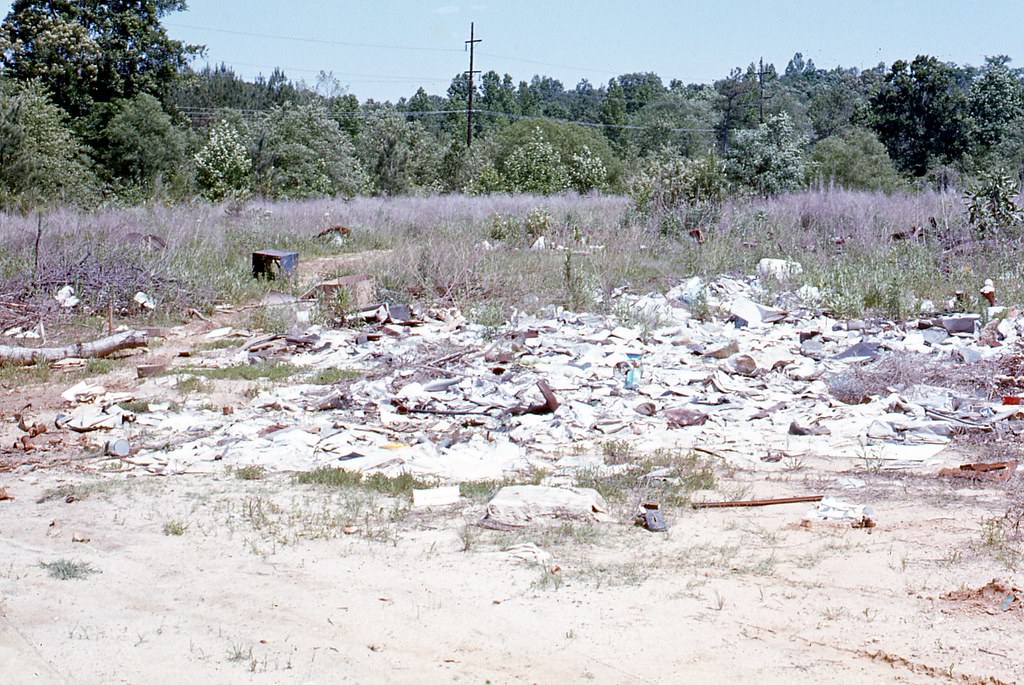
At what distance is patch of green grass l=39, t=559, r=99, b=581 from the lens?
13.5ft

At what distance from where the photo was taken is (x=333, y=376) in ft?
28.1

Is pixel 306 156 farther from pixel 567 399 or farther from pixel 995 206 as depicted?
pixel 567 399

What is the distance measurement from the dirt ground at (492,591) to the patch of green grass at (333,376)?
2.86 metres

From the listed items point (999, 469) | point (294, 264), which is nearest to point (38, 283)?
point (294, 264)

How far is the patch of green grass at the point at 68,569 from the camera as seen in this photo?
412 centimetres

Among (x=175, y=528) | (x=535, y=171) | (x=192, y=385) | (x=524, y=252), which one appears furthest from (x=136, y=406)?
(x=535, y=171)

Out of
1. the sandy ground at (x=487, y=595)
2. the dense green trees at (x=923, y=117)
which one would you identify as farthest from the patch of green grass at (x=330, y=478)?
the dense green trees at (x=923, y=117)

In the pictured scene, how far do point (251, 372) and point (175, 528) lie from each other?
4129 mm

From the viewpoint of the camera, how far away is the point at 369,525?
16.1ft

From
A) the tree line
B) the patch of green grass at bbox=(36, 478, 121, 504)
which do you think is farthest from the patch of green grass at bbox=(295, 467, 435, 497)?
the tree line

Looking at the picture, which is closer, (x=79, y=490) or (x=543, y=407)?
(x=79, y=490)

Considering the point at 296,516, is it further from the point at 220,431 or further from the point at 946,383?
the point at 946,383

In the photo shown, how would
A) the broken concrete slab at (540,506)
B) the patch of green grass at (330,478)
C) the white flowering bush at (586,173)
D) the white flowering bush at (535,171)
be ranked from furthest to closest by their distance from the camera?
the white flowering bush at (586,173), the white flowering bush at (535,171), the patch of green grass at (330,478), the broken concrete slab at (540,506)

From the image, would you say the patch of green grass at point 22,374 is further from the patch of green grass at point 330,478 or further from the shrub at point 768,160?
the shrub at point 768,160
